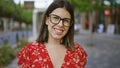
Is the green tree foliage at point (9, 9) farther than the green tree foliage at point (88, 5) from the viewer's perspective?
Yes

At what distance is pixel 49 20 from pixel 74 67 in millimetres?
428

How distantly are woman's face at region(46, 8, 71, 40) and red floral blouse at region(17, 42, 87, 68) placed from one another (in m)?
0.14

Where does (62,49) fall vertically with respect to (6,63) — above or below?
above

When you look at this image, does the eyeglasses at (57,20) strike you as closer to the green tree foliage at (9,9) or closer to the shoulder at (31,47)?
the shoulder at (31,47)

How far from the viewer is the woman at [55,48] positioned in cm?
261

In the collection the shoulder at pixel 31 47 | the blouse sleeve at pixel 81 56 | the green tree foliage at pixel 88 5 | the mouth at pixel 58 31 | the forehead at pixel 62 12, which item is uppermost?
the green tree foliage at pixel 88 5

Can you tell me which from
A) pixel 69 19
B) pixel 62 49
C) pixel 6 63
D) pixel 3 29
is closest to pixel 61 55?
pixel 62 49

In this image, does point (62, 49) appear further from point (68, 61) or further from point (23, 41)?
point (23, 41)

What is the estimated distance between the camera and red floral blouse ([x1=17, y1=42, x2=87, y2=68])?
8.46 feet

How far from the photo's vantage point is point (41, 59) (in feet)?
8.48

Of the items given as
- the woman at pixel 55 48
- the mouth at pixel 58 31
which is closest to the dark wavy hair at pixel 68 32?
the woman at pixel 55 48

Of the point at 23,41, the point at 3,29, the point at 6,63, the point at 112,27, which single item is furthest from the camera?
the point at 3,29

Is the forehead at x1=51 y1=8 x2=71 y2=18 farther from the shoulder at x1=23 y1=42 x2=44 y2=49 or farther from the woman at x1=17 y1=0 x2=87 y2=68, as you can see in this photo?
the shoulder at x1=23 y1=42 x2=44 y2=49

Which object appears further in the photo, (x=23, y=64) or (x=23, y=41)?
(x=23, y=41)
